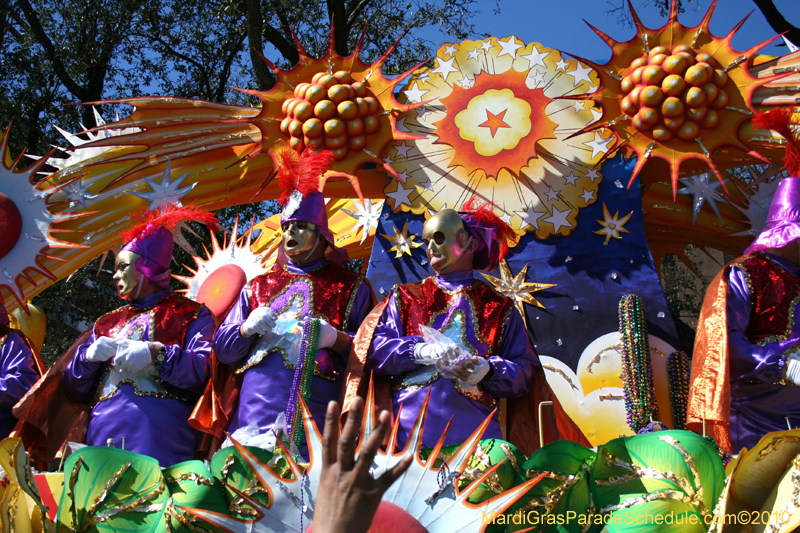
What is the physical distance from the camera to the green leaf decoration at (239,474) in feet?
9.56

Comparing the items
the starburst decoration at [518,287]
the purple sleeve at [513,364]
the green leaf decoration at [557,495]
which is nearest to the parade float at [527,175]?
the starburst decoration at [518,287]

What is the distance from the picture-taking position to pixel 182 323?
411 centimetres

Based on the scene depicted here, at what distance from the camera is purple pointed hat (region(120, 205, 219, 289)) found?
423 centimetres

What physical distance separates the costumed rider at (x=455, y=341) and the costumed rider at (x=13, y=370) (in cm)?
194

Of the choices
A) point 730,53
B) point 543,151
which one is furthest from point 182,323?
point 730,53

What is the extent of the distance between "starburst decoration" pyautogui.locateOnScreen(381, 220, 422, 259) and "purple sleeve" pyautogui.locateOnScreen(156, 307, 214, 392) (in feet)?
5.47

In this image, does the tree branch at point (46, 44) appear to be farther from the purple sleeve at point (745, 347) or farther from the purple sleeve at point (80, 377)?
the purple sleeve at point (745, 347)

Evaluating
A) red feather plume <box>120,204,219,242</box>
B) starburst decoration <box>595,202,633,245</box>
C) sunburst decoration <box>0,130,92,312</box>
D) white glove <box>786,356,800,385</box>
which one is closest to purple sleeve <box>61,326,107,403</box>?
red feather plume <box>120,204,219,242</box>

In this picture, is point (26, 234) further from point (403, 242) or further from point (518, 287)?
point (518, 287)

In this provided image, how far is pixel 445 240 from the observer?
381cm

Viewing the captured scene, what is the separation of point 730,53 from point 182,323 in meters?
3.70

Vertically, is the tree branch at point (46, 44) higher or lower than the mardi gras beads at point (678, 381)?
higher

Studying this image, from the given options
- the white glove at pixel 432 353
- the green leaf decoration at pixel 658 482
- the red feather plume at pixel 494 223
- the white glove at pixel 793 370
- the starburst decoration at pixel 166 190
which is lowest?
the green leaf decoration at pixel 658 482

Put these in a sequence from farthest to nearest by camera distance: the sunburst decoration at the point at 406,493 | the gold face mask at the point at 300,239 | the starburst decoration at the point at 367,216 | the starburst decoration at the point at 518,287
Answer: the starburst decoration at the point at 367,216
the starburst decoration at the point at 518,287
the gold face mask at the point at 300,239
the sunburst decoration at the point at 406,493
